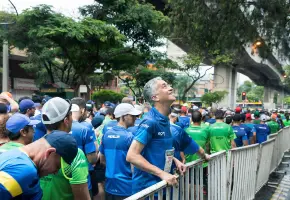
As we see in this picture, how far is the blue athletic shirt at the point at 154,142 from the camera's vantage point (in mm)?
3107

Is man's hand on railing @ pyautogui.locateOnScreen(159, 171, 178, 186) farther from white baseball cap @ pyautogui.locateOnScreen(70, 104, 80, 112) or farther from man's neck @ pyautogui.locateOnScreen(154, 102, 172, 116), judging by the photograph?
white baseball cap @ pyautogui.locateOnScreen(70, 104, 80, 112)

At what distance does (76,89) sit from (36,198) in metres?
15.0

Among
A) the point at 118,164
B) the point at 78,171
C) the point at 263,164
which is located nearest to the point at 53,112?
the point at 78,171

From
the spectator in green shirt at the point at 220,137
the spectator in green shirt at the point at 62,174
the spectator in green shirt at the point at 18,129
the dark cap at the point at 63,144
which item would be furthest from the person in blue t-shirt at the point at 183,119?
the dark cap at the point at 63,144

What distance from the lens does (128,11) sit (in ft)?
54.5

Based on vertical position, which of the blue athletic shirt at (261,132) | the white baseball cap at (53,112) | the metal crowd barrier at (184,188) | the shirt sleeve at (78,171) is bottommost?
the blue athletic shirt at (261,132)

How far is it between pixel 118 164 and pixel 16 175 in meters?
2.47

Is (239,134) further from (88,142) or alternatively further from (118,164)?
(88,142)

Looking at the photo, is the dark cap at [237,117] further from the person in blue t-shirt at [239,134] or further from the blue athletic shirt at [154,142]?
the blue athletic shirt at [154,142]

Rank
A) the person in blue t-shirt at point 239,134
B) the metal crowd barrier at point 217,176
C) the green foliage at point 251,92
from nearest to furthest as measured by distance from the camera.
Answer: the metal crowd barrier at point 217,176 < the person in blue t-shirt at point 239,134 < the green foliage at point 251,92

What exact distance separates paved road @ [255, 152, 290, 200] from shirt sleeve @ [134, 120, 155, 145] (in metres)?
4.95

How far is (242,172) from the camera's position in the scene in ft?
19.2

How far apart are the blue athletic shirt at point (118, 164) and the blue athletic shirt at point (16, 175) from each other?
229cm

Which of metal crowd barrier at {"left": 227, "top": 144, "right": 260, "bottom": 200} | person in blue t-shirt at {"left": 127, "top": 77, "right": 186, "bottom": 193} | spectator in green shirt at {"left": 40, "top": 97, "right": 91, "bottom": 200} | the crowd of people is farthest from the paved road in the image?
spectator in green shirt at {"left": 40, "top": 97, "right": 91, "bottom": 200}
